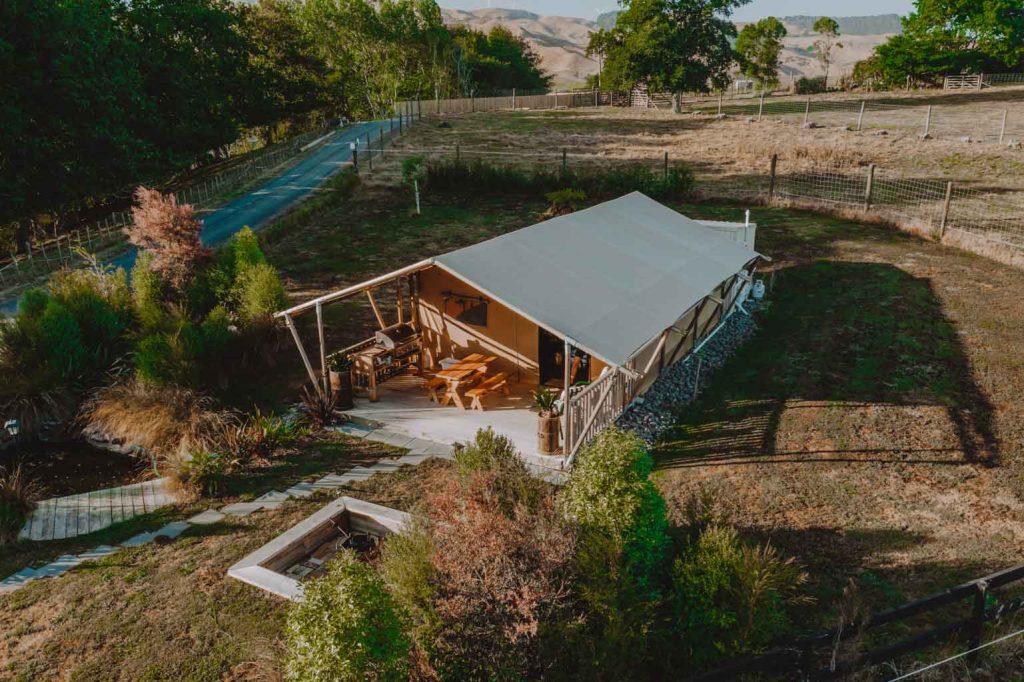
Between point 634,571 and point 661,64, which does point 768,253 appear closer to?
point 634,571

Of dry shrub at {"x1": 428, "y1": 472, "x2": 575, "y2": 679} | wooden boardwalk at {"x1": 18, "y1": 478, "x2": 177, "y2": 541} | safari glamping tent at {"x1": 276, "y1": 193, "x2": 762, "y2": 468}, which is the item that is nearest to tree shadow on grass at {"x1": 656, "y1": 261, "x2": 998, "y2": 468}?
safari glamping tent at {"x1": 276, "y1": 193, "x2": 762, "y2": 468}

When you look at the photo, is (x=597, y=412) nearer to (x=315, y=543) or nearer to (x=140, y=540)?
(x=315, y=543)

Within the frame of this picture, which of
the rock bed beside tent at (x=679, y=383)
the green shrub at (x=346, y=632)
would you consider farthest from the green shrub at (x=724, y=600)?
the rock bed beside tent at (x=679, y=383)

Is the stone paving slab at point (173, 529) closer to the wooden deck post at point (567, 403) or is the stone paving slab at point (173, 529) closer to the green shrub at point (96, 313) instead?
the wooden deck post at point (567, 403)

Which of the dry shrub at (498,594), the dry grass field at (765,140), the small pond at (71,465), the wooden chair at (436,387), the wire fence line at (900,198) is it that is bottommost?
the small pond at (71,465)

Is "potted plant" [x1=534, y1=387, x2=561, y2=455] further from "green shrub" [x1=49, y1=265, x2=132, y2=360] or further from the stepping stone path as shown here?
"green shrub" [x1=49, y1=265, x2=132, y2=360]

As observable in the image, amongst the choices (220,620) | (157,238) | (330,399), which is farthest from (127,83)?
(220,620)
